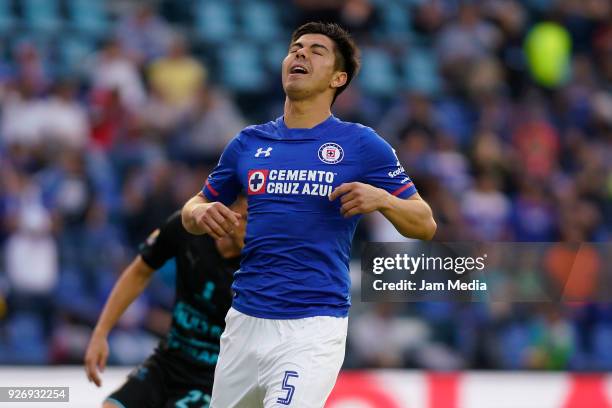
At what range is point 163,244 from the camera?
5.88m

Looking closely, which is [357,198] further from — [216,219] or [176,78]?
[176,78]

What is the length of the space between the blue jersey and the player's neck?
0.11 ft

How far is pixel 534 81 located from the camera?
46.2 ft

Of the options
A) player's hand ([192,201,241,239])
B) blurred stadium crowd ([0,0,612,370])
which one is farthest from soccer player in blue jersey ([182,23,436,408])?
blurred stadium crowd ([0,0,612,370])

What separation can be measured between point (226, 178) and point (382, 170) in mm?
696

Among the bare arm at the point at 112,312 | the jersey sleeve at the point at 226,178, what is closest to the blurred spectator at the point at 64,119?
the bare arm at the point at 112,312

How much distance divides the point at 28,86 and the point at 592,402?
21.6 ft

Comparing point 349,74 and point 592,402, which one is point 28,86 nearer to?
point 592,402

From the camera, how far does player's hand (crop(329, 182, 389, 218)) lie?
4.35 meters

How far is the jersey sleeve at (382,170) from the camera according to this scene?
15.5 feet

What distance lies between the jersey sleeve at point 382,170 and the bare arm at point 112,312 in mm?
1643

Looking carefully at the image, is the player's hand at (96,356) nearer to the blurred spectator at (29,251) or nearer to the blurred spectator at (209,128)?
the blurred spectator at (29,251)

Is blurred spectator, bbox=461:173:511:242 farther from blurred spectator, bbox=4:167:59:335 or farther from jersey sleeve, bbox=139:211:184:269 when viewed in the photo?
jersey sleeve, bbox=139:211:184:269

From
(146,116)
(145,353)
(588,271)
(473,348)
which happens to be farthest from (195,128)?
(588,271)
